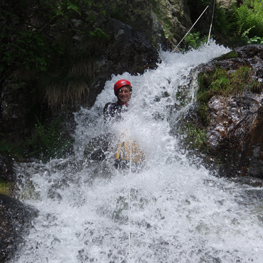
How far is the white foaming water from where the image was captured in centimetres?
277

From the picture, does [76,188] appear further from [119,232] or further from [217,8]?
[217,8]

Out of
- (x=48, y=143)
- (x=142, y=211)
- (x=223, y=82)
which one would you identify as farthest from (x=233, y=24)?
(x=142, y=211)

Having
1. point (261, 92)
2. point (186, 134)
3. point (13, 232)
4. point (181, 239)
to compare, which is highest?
point (261, 92)

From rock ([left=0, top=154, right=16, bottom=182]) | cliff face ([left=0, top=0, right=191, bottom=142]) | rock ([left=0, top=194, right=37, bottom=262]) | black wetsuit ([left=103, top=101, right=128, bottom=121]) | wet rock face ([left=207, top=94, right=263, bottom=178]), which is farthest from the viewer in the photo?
cliff face ([left=0, top=0, right=191, bottom=142])

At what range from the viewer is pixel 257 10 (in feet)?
32.4

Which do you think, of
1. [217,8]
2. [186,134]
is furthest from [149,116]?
[217,8]

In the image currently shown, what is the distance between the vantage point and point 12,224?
2906 millimetres

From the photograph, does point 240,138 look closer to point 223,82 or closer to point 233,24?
point 223,82

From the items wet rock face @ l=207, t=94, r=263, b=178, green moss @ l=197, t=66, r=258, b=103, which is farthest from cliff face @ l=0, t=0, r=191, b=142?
wet rock face @ l=207, t=94, r=263, b=178

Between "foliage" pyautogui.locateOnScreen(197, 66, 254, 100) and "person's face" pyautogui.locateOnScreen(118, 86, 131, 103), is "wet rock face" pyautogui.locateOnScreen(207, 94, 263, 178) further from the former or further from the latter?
"person's face" pyautogui.locateOnScreen(118, 86, 131, 103)

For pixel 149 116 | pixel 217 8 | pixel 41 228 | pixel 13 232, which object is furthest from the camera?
pixel 217 8

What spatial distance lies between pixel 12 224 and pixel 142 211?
4.61 feet

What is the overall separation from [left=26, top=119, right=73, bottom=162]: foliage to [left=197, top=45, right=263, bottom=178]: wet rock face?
255 cm

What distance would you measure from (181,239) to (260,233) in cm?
82
